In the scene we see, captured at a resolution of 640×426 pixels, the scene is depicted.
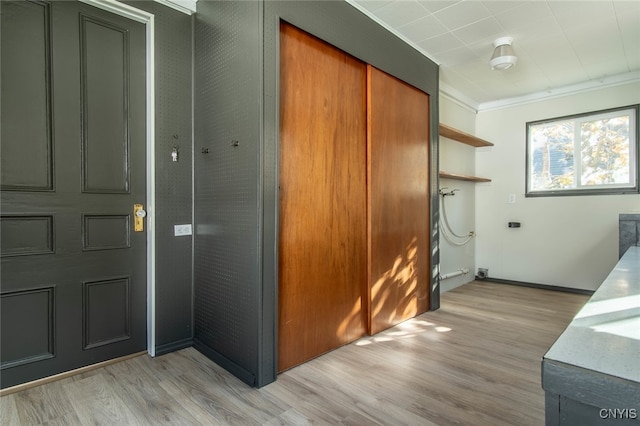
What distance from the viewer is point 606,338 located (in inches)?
31.5

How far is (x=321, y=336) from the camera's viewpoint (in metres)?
2.46

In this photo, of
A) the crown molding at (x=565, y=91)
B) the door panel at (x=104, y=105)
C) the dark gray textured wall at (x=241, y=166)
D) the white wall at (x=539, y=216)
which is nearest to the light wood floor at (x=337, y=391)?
the dark gray textured wall at (x=241, y=166)

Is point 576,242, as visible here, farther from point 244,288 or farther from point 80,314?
Answer: point 80,314

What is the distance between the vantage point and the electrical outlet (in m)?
2.54

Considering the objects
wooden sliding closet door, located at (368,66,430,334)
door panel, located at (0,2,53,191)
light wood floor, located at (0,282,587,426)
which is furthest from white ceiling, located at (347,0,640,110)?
light wood floor, located at (0,282,587,426)

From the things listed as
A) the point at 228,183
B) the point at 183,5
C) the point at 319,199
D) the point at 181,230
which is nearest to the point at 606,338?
the point at 319,199

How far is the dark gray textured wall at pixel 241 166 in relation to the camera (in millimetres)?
2047

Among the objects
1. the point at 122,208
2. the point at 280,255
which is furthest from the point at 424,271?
the point at 122,208

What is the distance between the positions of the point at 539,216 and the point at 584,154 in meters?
0.97

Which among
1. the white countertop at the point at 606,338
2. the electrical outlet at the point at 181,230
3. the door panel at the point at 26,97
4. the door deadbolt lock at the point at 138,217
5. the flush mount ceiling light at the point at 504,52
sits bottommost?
the white countertop at the point at 606,338

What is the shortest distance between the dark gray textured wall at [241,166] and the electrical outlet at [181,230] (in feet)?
0.35

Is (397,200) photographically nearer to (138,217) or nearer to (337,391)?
(337,391)

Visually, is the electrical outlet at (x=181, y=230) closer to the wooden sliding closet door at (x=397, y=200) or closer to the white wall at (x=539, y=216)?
the wooden sliding closet door at (x=397, y=200)

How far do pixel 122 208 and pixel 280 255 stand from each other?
1217 mm
